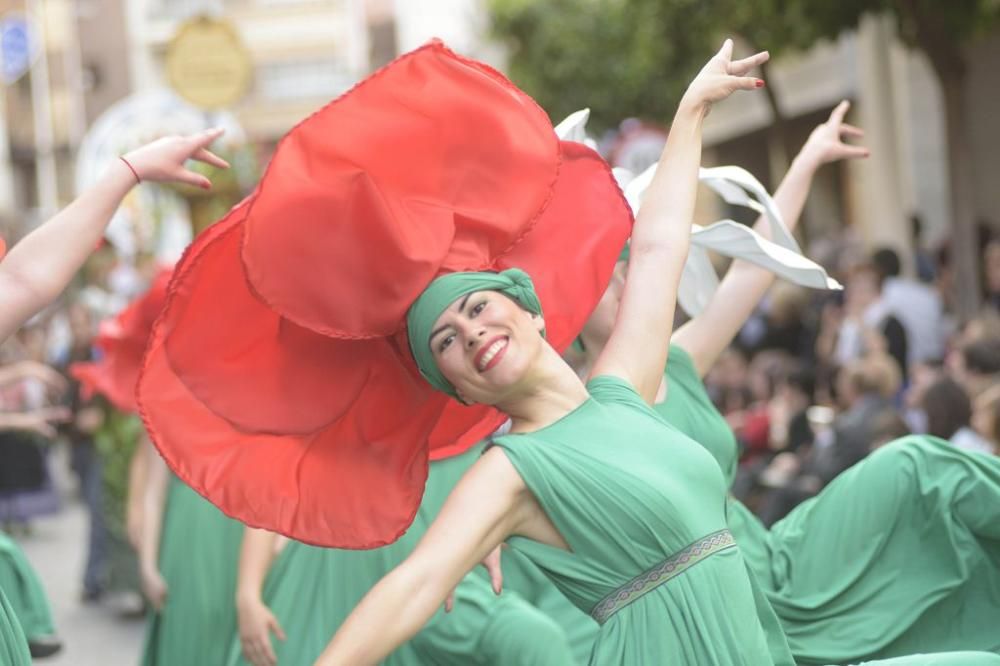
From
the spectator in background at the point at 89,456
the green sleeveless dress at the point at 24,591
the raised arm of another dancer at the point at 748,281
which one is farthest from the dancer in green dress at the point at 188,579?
the spectator in background at the point at 89,456

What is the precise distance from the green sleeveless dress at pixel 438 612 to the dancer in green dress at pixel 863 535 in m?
0.68

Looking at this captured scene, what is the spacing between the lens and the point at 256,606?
525 cm

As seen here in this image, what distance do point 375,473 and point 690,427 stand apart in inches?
49.0

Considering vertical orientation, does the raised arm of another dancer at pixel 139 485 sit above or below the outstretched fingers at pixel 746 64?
below

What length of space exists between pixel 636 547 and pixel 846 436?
5.05m

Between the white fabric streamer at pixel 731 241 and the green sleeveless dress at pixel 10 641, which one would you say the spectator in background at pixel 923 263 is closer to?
the white fabric streamer at pixel 731 241

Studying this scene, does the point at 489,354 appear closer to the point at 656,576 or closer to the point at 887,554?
the point at 656,576

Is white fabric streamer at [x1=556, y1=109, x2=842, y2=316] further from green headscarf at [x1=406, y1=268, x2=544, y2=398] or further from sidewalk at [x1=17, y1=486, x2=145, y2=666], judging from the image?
sidewalk at [x1=17, y1=486, x2=145, y2=666]

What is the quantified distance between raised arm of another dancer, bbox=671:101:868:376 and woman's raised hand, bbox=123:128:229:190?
164 centimetres

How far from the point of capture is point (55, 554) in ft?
49.0

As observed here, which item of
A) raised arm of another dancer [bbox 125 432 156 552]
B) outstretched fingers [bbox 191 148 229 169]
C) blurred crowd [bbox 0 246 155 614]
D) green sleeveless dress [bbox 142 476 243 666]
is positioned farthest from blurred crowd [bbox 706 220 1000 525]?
blurred crowd [bbox 0 246 155 614]

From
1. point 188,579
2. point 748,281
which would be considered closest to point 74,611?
point 188,579

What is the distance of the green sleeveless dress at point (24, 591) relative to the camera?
5055mm

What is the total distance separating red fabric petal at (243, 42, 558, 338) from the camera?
11.1 ft
